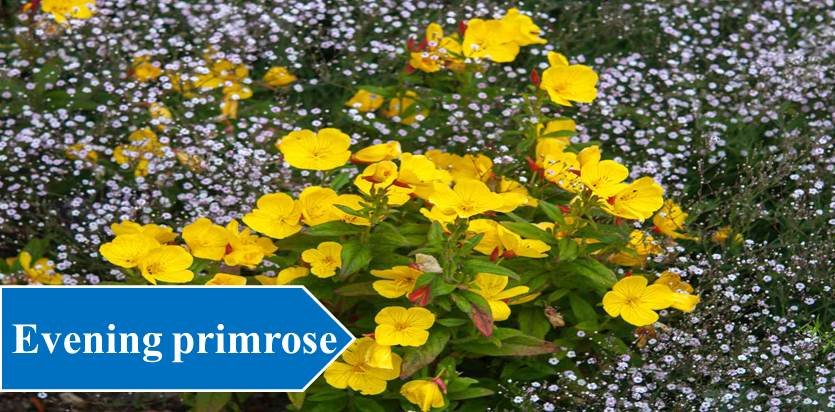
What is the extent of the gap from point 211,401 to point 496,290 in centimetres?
68

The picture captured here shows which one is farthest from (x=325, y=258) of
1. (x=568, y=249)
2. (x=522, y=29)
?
(x=522, y=29)

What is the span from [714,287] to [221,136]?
148cm

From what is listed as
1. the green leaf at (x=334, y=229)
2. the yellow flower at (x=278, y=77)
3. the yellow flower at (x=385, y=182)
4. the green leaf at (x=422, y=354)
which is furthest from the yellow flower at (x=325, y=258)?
the yellow flower at (x=278, y=77)

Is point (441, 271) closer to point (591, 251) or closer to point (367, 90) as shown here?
point (591, 251)

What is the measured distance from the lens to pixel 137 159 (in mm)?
3658

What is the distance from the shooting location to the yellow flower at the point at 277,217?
2879mm

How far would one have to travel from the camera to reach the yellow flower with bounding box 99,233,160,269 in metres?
2.86

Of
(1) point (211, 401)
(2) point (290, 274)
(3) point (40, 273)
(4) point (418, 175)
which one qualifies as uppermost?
(4) point (418, 175)

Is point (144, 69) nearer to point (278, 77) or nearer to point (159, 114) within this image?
point (159, 114)

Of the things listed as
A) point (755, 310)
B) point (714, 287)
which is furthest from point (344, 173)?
point (755, 310)

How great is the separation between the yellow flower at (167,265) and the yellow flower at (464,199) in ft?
1.83

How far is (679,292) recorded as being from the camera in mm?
3021

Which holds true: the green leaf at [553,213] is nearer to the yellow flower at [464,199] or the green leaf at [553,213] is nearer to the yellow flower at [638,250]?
the yellow flower at [464,199]

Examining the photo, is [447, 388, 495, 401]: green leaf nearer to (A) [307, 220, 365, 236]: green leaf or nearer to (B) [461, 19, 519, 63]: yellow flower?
(A) [307, 220, 365, 236]: green leaf
